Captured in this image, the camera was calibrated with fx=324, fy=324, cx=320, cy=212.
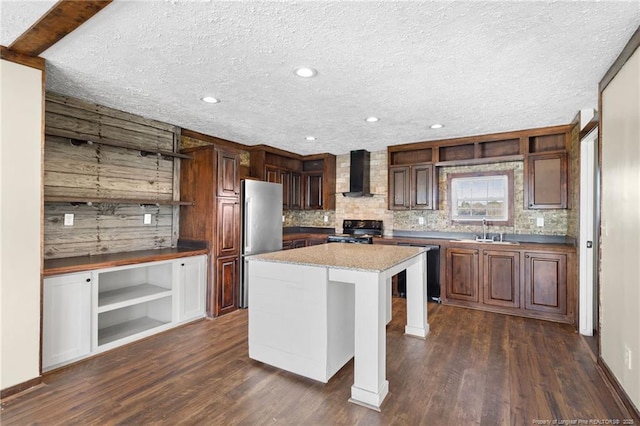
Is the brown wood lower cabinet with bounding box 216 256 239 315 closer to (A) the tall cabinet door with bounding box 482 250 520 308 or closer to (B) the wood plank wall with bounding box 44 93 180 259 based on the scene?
(B) the wood plank wall with bounding box 44 93 180 259

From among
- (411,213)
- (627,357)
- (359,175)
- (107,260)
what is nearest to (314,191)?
(359,175)

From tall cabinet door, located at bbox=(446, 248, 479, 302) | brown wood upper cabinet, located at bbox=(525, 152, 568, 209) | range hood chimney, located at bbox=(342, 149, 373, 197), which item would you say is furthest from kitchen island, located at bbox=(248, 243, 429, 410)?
range hood chimney, located at bbox=(342, 149, 373, 197)

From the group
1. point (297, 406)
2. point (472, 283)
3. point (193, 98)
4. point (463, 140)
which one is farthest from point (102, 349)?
point (463, 140)

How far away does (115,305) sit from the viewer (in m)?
2.98

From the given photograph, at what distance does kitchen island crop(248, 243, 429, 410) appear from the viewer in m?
2.20

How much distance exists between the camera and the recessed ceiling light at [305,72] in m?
2.42

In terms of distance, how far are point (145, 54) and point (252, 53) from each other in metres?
0.74

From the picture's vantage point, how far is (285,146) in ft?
17.4

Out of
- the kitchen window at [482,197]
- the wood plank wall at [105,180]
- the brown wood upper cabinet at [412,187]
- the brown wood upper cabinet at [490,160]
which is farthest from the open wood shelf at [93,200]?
the kitchen window at [482,197]

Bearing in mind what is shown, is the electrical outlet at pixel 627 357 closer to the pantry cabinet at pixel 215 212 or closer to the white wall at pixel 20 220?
the pantry cabinet at pixel 215 212

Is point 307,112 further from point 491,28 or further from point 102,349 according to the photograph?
point 102,349

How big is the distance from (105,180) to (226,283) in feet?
5.77

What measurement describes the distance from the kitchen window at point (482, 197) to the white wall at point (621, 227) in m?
2.10

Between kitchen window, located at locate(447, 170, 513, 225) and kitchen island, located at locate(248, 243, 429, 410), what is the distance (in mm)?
2463
